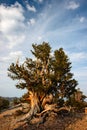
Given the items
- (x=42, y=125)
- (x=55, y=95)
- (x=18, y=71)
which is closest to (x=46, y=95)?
(x=55, y=95)

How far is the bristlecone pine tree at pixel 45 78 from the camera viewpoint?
92.3 ft

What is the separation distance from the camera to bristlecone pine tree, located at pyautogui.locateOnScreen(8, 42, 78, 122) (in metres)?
28.1

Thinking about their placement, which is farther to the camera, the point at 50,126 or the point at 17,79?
the point at 17,79

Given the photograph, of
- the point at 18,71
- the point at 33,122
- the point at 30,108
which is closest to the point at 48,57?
the point at 18,71

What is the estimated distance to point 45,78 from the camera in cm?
2917

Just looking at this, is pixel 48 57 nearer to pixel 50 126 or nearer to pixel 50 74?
pixel 50 74

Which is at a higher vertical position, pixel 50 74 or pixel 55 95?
pixel 50 74

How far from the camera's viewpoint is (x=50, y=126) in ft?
72.7

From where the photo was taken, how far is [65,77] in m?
29.3

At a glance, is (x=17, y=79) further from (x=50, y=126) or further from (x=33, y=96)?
(x=50, y=126)

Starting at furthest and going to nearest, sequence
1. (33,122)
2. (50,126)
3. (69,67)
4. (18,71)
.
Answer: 1. (69,67)
2. (18,71)
3. (33,122)
4. (50,126)

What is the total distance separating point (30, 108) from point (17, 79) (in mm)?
4694

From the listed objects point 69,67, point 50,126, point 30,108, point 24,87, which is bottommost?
point 50,126

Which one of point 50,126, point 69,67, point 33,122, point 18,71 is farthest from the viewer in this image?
point 69,67
